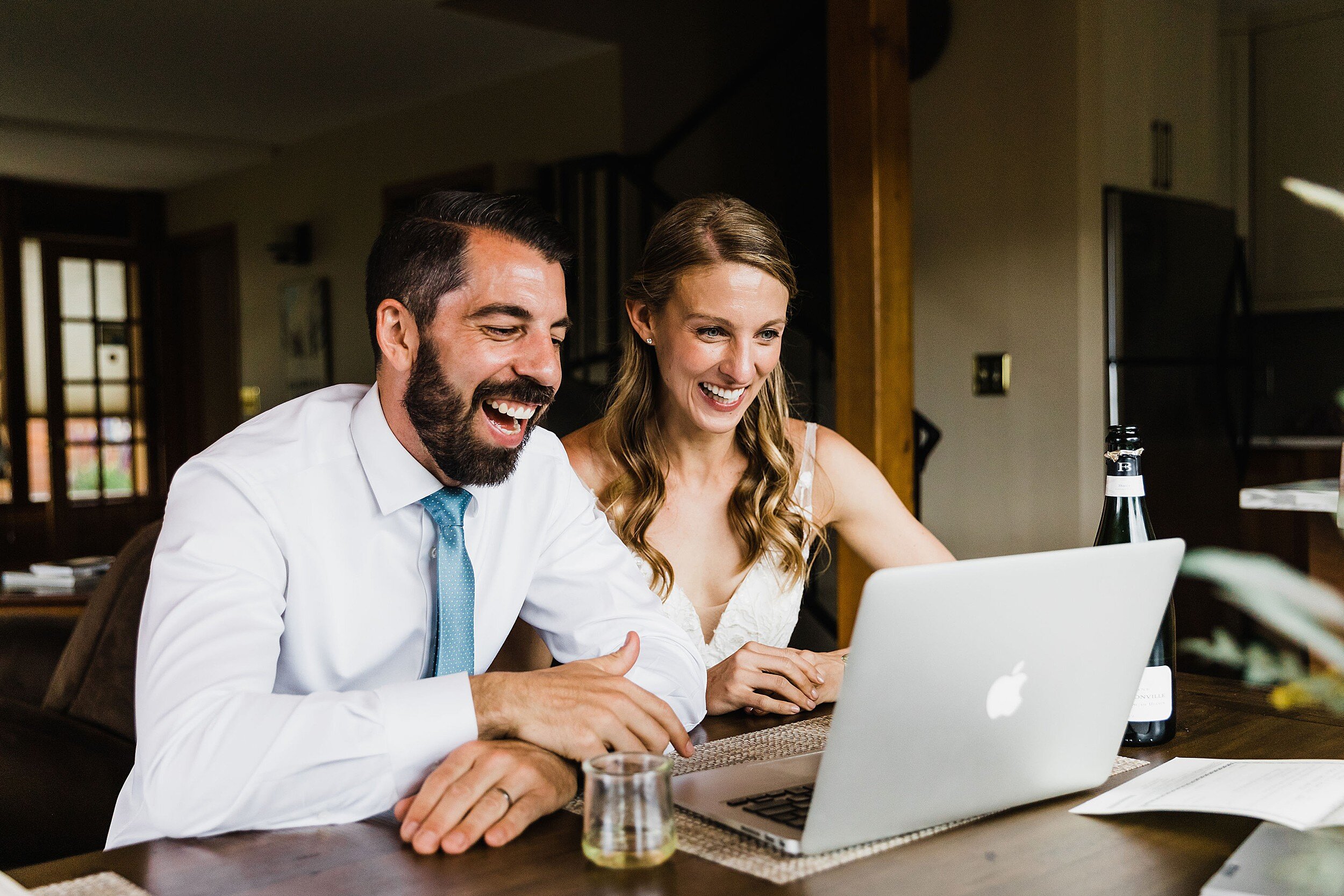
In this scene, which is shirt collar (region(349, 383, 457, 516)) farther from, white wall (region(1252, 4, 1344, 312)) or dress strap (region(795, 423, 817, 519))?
white wall (region(1252, 4, 1344, 312))

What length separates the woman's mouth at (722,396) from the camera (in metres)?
1.89

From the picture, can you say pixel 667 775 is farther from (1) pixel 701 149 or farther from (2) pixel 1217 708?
(1) pixel 701 149

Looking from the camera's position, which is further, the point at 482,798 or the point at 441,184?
the point at 441,184

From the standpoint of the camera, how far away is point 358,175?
704 centimetres

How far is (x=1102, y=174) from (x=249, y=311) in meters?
6.02

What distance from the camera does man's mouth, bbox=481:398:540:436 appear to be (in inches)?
52.6

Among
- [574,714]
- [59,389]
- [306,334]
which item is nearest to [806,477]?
[574,714]

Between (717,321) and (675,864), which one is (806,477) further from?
(675,864)

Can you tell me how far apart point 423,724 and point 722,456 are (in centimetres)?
114

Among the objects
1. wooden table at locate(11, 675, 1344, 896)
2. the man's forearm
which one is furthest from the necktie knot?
wooden table at locate(11, 675, 1344, 896)

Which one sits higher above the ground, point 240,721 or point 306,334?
point 306,334

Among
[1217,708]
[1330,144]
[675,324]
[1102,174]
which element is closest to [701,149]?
[1102,174]

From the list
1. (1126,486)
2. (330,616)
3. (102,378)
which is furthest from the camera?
(102,378)

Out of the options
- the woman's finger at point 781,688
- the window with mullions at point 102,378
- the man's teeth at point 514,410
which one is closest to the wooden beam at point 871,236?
the woman's finger at point 781,688
